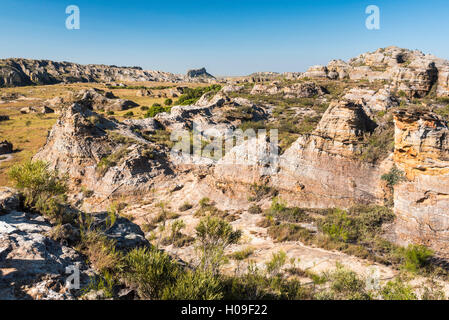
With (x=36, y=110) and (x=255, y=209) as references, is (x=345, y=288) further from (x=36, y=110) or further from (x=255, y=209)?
(x=36, y=110)

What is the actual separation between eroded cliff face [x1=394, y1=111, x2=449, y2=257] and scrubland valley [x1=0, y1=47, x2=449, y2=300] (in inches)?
1.5

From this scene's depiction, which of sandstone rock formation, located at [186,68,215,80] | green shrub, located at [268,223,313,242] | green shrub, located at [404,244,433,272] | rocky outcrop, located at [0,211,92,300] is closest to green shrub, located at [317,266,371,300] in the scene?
green shrub, located at [404,244,433,272]

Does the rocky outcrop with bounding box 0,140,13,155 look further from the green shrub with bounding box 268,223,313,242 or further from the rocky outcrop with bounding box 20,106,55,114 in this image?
the green shrub with bounding box 268,223,313,242

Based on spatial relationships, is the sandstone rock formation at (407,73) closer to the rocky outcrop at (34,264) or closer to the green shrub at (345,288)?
the green shrub at (345,288)

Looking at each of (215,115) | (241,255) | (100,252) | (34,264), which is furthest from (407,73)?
(34,264)

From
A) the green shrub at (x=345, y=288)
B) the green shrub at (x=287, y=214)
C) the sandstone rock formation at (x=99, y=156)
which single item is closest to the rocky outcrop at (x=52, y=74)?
the sandstone rock formation at (x=99, y=156)

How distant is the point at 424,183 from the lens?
830 cm

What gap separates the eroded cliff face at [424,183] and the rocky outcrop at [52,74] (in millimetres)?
102277

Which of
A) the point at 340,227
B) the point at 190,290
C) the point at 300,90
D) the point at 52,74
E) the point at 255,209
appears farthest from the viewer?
the point at 52,74

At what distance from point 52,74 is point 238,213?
121 m

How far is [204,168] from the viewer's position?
1438 cm

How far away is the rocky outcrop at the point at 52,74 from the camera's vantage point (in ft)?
251

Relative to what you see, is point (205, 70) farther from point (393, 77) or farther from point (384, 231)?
point (384, 231)
